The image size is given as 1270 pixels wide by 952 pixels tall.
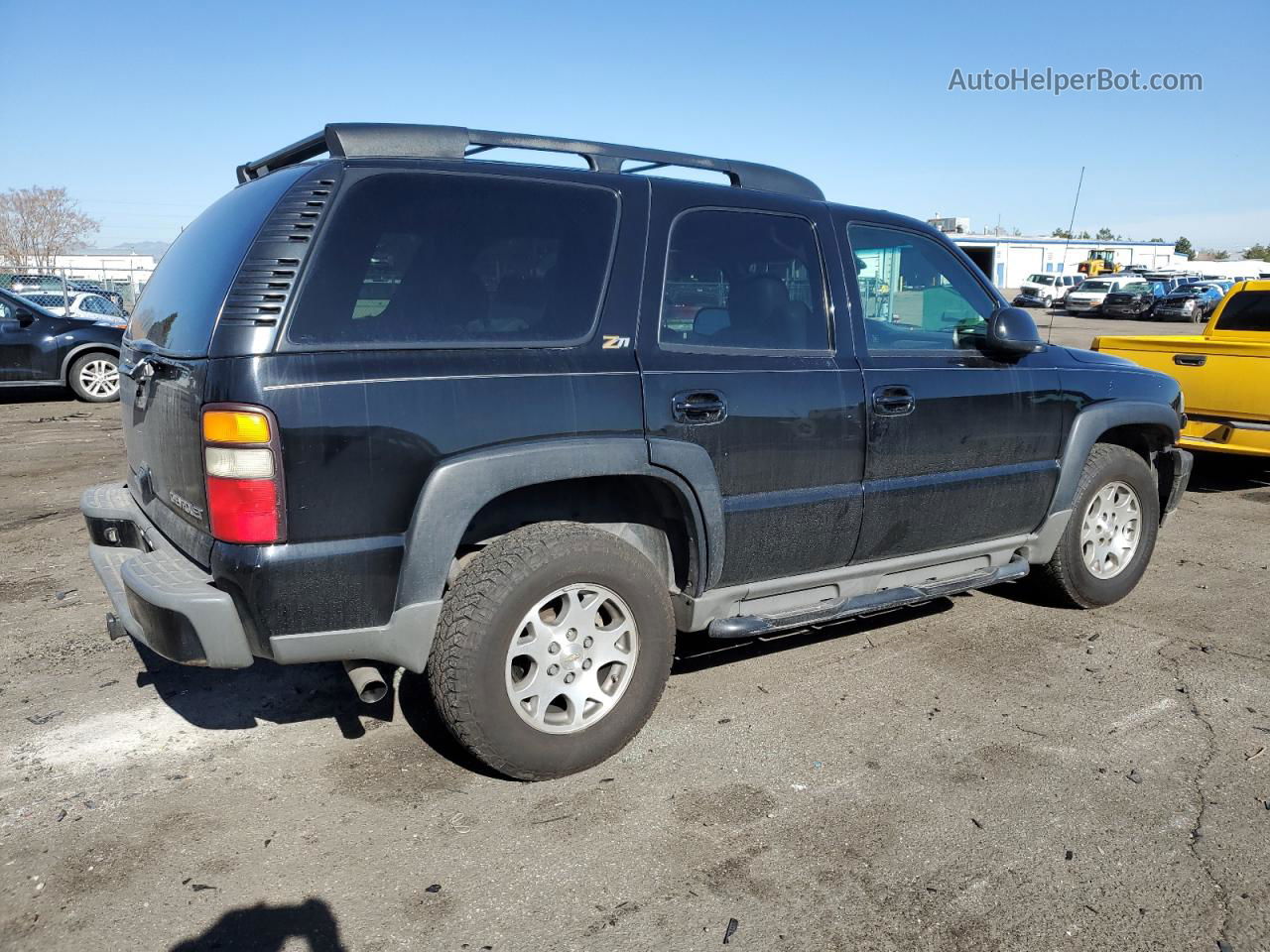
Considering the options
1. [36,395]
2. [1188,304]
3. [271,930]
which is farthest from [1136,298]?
[271,930]

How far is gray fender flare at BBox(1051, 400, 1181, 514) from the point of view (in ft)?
15.4

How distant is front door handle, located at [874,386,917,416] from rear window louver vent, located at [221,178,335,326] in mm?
2145

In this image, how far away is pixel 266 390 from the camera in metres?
2.77

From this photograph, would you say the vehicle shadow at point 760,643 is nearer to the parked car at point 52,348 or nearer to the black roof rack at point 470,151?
the black roof rack at point 470,151

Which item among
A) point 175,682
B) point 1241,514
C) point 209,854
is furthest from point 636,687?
point 1241,514

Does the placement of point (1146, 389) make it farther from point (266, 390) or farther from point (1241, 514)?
point (266, 390)

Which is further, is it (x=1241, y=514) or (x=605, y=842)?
(x=1241, y=514)

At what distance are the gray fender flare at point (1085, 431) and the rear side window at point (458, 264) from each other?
252cm

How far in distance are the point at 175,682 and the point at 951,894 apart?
3.09 metres

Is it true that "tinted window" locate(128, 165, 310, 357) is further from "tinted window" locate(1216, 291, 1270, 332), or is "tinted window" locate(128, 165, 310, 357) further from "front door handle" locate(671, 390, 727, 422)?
"tinted window" locate(1216, 291, 1270, 332)

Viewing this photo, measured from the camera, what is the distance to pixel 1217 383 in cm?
759

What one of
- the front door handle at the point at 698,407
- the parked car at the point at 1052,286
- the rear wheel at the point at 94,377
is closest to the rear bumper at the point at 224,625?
the front door handle at the point at 698,407

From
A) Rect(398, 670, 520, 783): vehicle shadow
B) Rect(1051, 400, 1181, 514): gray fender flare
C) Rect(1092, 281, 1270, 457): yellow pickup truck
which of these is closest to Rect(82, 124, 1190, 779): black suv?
Rect(398, 670, 520, 783): vehicle shadow

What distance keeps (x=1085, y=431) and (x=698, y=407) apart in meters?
2.27
